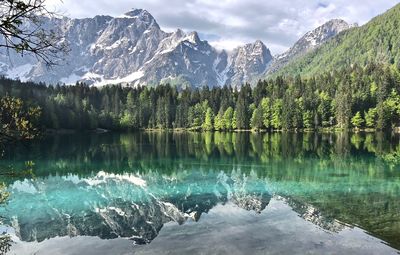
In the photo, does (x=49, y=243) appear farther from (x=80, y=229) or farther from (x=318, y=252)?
(x=318, y=252)

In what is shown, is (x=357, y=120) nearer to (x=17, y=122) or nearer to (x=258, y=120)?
(x=258, y=120)

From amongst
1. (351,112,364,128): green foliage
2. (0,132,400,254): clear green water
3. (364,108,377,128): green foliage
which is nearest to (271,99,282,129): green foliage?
(351,112,364,128): green foliage

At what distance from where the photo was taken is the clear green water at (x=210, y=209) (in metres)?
24.8

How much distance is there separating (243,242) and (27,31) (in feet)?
61.9

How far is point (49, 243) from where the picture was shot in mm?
25703

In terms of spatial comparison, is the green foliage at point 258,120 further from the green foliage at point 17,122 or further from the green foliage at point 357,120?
the green foliage at point 17,122

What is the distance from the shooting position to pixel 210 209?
3409 centimetres

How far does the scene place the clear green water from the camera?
2480 centimetres

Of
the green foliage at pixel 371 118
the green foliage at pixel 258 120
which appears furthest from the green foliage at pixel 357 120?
the green foliage at pixel 258 120

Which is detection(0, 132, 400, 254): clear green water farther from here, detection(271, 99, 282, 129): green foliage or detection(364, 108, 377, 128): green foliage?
detection(271, 99, 282, 129): green foliage

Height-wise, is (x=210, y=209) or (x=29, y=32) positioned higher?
(x=29, y=32)

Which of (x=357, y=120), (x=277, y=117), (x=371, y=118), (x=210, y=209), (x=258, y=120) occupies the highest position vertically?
(x=277, y=117)

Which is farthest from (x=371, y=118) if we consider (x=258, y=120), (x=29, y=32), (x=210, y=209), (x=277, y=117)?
(x=29, y=32)

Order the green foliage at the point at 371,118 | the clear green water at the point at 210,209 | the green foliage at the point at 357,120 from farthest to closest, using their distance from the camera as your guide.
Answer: the green foliage at the point at 357,120 → the green foliage at the point at 371,118 → the clear green water at the point at 210,209
